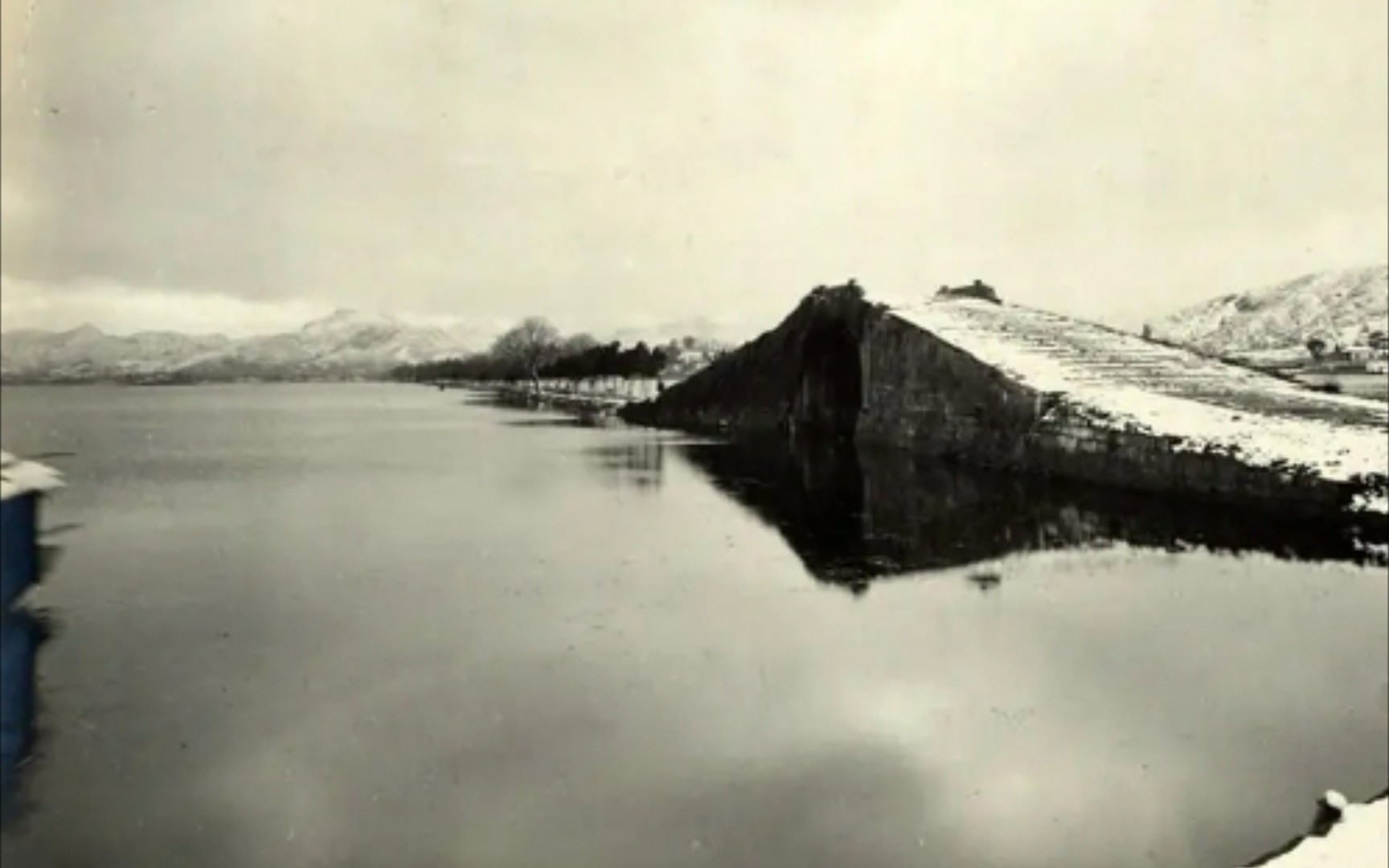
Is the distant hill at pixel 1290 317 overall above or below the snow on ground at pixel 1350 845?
above

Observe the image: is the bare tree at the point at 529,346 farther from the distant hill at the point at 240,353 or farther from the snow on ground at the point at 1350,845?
the snow on ground at the point at 1350,845

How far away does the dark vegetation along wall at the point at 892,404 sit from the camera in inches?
68.9

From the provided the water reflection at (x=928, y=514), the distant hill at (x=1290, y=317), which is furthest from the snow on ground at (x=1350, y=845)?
the distant hill at (x=1290, y=317)

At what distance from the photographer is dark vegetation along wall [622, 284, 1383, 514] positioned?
1750mm

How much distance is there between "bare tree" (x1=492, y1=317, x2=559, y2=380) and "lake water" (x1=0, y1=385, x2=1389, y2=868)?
3.3 inches

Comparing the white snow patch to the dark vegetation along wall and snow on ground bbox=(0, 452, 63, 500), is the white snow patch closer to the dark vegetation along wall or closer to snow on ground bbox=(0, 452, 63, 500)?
the dark vegetation along wall

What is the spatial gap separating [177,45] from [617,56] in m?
0.62

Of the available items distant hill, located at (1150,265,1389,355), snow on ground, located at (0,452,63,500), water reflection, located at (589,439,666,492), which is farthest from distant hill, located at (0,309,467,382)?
distant hill, located at (1150,265,1389,355)

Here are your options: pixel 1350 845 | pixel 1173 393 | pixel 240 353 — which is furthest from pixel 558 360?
pixel 1350 845

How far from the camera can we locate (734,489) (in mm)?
1696

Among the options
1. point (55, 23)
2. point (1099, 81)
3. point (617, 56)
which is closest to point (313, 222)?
point (55, 23)

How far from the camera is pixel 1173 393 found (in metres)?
2.06

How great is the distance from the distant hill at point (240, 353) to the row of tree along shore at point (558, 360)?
3 centimetres

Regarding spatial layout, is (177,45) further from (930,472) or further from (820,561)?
(930,472)
